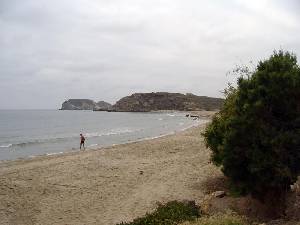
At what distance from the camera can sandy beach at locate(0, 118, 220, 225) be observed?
1930cm

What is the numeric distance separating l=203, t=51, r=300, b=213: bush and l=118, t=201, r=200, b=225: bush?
1.90 m

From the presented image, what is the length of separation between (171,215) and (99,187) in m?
10.1

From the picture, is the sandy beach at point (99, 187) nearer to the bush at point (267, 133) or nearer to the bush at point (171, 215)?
the bush at point (171, 215)

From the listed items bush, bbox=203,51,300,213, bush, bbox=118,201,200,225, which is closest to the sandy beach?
bush, bbox=118,201,200,225

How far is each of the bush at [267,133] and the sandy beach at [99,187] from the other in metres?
5.49

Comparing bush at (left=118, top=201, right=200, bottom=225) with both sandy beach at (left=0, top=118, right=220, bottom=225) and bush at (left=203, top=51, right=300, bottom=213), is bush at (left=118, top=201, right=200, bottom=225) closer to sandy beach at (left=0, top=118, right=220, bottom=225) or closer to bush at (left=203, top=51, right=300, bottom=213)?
bush at (left=203, top=51, right=300, bottom=213)

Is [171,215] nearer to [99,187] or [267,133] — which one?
[267,133]

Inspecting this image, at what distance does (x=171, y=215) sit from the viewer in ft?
49.3

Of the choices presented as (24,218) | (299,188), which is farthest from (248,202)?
(24,218)

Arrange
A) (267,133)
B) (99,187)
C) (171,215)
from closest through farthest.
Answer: (267,133), (171,215), (99,187)

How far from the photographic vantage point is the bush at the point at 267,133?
1388 cm

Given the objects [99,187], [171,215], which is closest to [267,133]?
[171,215]

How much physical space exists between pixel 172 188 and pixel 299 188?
303 inches

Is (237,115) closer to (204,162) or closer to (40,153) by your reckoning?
(204,162)
